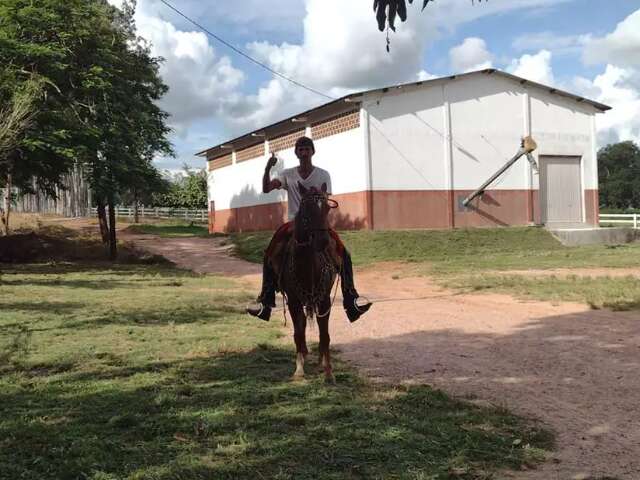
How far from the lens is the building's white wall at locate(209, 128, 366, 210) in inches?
1037

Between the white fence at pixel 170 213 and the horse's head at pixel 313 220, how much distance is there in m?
48.3

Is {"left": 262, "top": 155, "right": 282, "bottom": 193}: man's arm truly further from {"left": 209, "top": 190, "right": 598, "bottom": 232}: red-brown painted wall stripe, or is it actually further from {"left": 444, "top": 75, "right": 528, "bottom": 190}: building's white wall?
{"left": 444, "top": 75, "right": 528, "bottom": 190}: building's white wall

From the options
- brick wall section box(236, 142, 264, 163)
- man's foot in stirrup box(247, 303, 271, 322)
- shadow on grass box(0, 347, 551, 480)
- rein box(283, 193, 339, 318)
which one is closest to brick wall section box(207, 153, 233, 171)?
brick wall section box(236, 142, 264, 163)

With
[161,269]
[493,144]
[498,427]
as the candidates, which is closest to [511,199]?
[493,144]

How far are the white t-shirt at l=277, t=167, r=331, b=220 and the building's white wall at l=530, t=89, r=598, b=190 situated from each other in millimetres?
25324

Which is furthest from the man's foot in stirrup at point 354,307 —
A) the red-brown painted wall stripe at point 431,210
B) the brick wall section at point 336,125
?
the brick wall section at point 336,125

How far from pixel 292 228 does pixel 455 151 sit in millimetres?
22594

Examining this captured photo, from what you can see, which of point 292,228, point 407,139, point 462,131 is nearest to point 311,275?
point 292,228

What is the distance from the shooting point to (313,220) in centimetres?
521

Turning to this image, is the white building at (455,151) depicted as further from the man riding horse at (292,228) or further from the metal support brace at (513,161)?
the man riding horse at (292,228)

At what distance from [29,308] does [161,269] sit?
401 inches

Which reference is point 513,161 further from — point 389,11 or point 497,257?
point 389,11

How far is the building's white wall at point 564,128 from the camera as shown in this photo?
29000 mm

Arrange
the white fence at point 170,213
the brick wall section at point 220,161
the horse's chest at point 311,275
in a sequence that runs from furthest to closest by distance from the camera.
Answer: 1. the white fence at point 170,213
2. the brick wall section at point 220,161
3. the horse's chest at point 311,275
